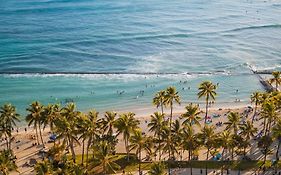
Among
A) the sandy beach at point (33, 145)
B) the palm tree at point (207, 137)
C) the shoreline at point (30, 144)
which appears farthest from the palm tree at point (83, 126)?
the palm tree at point (207, 137)

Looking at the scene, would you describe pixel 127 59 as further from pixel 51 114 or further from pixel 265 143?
pixel 265 143

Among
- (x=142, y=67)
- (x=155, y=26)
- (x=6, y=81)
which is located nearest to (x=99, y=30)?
(x=155, y=26)

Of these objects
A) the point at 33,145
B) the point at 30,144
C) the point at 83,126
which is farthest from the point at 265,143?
the point at 30,144

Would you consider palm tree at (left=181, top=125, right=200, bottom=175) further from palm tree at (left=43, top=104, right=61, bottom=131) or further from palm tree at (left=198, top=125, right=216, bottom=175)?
palm tree at (left=43, top=104, right=61, bottom=131)

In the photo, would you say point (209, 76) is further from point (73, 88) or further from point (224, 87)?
point (73, 88)

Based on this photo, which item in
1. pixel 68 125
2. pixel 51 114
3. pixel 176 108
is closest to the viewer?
pixel 68 125

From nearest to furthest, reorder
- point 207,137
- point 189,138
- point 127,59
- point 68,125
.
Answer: point 189,138 < point 207,137 < point 68,125 < point 127,59

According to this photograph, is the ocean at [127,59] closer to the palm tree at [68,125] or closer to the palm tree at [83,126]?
the palm tree at [68,125]

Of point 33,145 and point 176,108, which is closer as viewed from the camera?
point 33,145
